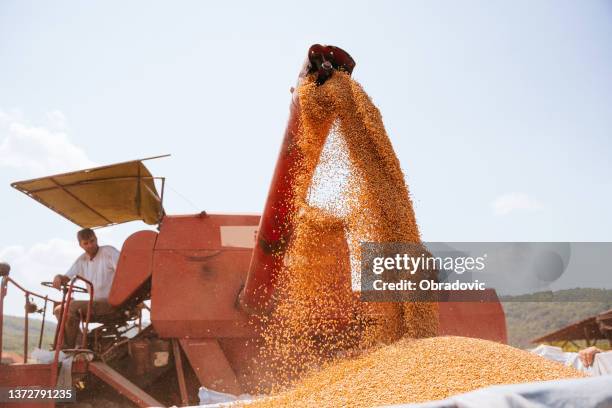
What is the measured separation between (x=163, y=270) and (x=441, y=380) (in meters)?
2.65

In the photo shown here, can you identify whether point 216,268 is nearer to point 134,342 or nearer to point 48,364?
point 134,342

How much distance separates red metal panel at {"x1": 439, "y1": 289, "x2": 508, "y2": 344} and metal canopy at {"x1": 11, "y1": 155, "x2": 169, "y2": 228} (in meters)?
2.64

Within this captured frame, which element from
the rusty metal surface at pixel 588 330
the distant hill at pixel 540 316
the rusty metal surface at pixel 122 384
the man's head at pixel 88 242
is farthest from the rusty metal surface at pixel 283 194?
the distant hill at pixel 540 316

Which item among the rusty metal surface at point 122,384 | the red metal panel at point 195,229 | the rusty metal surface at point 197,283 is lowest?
the rusty metal surface at point 122,384

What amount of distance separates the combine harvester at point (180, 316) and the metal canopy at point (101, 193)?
0.08 ft

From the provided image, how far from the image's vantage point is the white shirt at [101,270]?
4.54 meters

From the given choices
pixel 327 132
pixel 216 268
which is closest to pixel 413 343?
pixel 327 132

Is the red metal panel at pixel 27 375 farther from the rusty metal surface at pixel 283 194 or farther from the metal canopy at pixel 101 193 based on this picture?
the rusty metal surface at pixel 283 194

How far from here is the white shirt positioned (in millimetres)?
4539

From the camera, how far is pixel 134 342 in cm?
416

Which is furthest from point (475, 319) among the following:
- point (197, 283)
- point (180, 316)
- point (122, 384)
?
point (122, 384)

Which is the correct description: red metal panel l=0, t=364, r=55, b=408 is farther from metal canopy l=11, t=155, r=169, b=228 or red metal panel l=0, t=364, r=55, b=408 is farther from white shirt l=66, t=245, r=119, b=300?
metal canopy l=11, t=155, r=169, b=228

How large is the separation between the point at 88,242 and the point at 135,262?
0.97 meters

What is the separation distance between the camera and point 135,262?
13.5 feet
